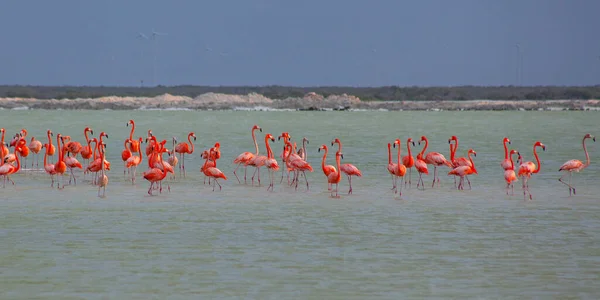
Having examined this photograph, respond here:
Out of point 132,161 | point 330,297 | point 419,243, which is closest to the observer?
point 330,297

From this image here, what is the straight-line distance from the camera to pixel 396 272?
33.8 ft

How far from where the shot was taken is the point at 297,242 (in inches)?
467

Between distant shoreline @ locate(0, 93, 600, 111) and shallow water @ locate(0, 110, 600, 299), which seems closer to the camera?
shallow water @ locate(0, 110, 600, 299)

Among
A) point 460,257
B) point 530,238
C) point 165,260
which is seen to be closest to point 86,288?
point 165,260

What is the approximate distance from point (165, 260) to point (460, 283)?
10.2 feet

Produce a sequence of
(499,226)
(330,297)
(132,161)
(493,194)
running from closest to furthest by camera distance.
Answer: (330,297) → (499,226) → (493,194) → (132,161)

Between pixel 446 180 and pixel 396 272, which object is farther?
pixel 446 180

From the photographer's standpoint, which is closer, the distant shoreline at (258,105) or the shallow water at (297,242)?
the shallow water at (297,242)

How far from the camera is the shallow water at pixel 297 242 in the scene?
9.66 metres

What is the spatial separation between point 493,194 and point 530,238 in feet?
14.7

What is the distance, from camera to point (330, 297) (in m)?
9.29

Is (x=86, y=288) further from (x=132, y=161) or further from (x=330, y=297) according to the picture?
(x=132, y=161)

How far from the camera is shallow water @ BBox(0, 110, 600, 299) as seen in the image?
9.66 m

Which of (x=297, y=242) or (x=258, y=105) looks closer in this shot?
(x=297, y=242)
